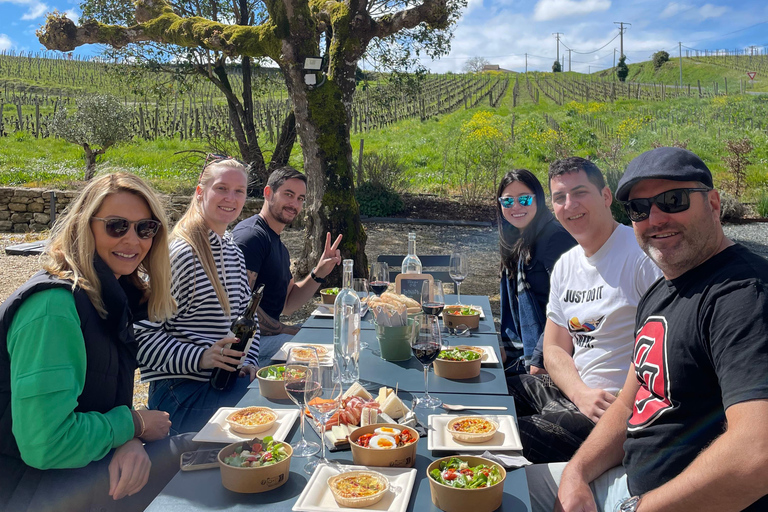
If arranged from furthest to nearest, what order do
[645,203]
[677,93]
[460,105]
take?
[677,93]
[460,105]
[645,203]

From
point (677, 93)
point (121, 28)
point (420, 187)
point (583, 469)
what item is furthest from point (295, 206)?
point (677, 93)

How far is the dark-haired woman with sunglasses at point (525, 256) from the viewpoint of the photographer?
3455 mm

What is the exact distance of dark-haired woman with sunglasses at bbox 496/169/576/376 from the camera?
136 inches

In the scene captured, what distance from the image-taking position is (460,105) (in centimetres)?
3092

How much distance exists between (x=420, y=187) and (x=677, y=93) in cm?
3038

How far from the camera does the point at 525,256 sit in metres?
3.50

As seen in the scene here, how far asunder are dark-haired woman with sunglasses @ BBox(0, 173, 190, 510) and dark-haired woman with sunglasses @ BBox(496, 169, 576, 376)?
2146 mm

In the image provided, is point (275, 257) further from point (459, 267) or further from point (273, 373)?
point (273, 373)

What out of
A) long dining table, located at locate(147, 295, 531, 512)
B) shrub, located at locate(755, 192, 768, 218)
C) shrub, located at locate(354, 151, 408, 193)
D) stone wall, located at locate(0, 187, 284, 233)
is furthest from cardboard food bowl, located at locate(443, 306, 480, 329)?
shrub, located at locate(755, 192, 768, 218)

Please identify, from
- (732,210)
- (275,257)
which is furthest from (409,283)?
(732,210)

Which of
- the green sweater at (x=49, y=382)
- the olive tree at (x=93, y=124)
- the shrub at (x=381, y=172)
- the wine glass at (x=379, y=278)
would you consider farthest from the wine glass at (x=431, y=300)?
the olive tree at (x=93, y=124)

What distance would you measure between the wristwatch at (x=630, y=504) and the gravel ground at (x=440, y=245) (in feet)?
16.0

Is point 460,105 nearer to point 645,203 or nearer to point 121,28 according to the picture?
point 121,28

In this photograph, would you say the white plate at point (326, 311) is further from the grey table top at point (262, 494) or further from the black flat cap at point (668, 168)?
the black flat cap at point (668, 168)
